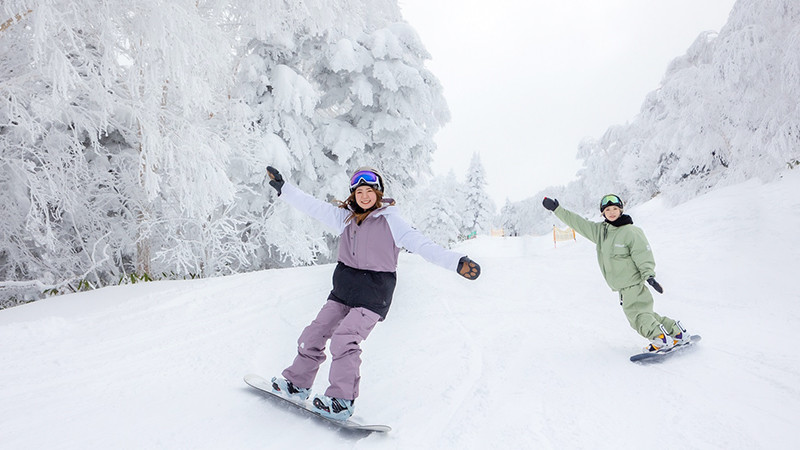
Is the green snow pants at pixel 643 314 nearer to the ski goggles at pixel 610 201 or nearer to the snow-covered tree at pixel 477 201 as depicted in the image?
the ski goggles at pixel 610 201

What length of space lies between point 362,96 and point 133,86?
676cm

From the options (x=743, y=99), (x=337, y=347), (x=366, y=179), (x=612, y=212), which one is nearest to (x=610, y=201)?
(x=612, y=212)

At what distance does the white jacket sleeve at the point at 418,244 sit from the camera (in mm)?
3057

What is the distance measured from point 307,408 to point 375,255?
1.18 metres

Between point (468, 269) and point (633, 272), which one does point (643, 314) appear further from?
point (468, 269)

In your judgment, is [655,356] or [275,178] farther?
[655,356]

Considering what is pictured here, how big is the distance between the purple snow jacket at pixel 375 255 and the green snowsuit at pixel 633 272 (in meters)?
2.43

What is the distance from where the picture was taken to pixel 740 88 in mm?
7508

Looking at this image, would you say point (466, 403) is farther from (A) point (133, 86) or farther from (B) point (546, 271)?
(B) point (546, 271)

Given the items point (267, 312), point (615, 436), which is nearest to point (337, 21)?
point (267, 312)

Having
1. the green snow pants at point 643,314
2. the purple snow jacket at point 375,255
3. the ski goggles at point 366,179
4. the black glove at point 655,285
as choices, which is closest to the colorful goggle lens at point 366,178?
the ski goggles at point 366,179

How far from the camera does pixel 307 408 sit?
305 centimetres

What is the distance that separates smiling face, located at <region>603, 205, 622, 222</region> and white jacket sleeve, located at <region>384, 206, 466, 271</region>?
91.9 inches

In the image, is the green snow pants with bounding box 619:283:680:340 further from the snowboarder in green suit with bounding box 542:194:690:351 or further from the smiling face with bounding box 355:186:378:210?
the smiling face with bounding box 355:186:378:210
